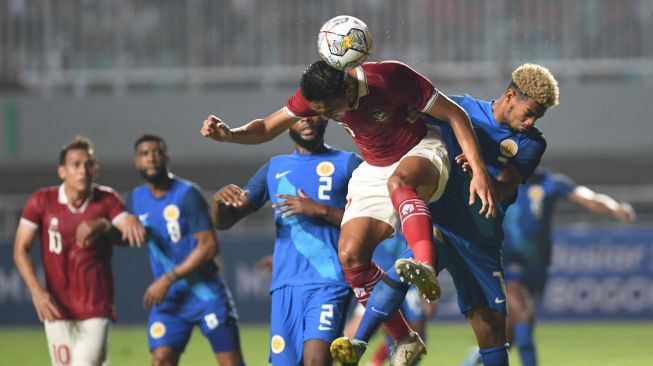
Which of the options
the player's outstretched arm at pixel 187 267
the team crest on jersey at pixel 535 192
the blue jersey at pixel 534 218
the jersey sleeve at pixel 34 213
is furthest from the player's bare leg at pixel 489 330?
the team crest on jersey at pixel 535 192

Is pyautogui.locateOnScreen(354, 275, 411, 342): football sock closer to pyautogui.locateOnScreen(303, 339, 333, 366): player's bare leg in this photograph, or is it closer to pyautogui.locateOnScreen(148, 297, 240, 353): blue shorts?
pyautogui.locateOnScreen(303, 339, 333, 366): player's bare leg

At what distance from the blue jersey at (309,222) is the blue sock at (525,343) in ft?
10.8

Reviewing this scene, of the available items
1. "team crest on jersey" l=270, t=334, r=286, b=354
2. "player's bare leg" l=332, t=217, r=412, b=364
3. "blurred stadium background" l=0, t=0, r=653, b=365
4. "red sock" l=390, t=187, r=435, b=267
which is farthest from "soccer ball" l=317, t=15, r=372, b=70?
"blurred stadium background" l=0, t=0, r=653, b=365

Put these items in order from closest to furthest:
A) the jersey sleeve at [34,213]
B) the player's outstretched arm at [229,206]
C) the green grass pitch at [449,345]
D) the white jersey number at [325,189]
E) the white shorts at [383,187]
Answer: the white shorts at [383,187] → the player's outstretched arm at [229,206] → the white jersey number at [325,189] → the jersey sleeve at [34,213] → the green grass pitch at [449,345]

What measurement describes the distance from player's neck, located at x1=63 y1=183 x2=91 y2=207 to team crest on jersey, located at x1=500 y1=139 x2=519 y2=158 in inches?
125

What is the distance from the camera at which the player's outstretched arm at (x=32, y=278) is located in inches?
348

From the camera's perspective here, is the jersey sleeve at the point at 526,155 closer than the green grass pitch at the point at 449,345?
Yes

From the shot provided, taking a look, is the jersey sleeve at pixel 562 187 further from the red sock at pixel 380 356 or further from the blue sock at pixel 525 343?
the red sock at pixel 380 356

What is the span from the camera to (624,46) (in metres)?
18.8

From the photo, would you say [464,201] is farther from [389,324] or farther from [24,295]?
[24,295]

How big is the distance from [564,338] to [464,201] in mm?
8185

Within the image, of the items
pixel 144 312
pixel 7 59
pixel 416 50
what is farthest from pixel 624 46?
pixel 7 59

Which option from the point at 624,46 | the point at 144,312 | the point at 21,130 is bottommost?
the point at 144,312

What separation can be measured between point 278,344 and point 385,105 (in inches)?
72.0
